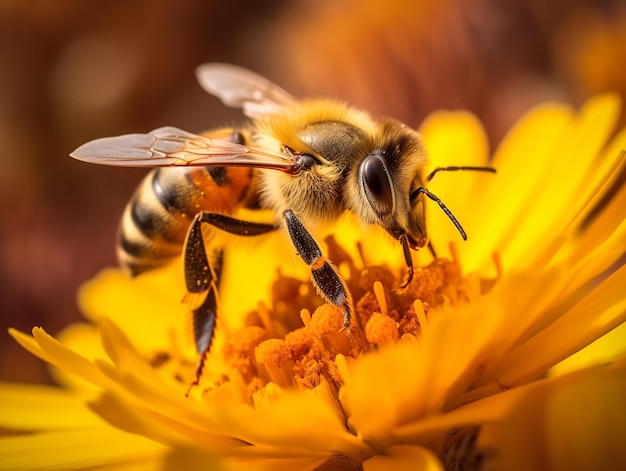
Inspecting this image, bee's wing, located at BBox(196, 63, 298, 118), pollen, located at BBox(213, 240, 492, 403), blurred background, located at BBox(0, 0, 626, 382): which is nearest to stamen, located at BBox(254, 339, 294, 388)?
pollen, located at BBox(213, 240, 492, 403)

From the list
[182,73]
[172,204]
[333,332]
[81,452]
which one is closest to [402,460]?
[333,332]

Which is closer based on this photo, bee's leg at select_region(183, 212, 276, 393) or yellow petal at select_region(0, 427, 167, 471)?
yellow petal at select_region(0, 427, 167, 471)

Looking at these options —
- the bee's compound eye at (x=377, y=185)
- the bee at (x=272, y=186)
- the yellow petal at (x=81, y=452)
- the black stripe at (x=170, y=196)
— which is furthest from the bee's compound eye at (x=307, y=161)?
the yellow petal at (x=81, y=452)

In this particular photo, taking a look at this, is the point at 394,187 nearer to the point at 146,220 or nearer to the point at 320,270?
the point at 320,270

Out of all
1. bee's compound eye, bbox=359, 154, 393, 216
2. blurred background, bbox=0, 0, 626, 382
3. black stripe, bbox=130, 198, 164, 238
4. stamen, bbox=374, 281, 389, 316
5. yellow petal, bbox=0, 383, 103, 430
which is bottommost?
yellow petal, bbox=0, 383, 103, 430

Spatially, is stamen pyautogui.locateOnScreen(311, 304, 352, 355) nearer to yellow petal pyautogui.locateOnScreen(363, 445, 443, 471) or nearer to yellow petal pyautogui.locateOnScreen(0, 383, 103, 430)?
yellow petal pyautogui.locateOnScreen(363, 445, 443, 471)

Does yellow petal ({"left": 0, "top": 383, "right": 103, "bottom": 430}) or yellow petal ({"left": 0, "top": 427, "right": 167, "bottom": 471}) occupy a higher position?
yellow petal ({"left": 0, "top": 383, "right": 103, "bottom": 430})
